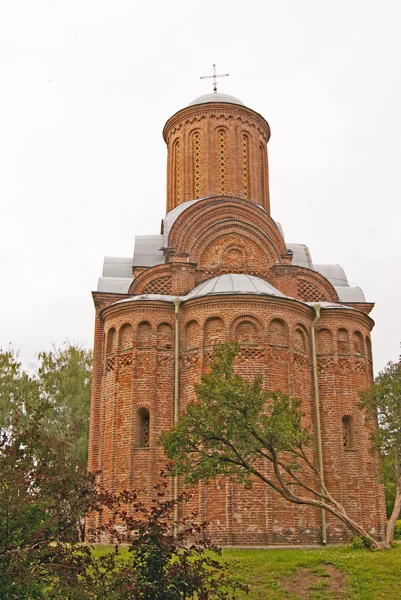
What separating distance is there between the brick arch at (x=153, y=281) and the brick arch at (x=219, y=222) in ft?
2.70

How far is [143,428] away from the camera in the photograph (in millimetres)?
15359

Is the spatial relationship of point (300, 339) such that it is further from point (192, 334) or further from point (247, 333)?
point (192, 334)

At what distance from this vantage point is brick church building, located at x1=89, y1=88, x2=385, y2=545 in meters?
14.5

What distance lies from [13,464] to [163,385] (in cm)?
989

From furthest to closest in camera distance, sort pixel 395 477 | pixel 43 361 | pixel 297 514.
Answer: pixel 43 361 → pixel 297 514 → pixel 395 477

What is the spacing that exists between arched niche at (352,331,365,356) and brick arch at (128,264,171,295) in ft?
16.7

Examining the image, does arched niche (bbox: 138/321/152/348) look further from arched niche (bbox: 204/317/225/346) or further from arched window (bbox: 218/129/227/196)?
arched window (bbox: 218/129/227/196)

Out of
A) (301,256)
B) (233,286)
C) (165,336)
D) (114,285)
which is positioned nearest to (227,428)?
(165,336)

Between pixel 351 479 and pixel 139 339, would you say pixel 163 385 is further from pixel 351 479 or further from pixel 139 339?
pixel 351 479

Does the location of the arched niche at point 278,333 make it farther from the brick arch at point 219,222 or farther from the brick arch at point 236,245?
the brick arch at point 219,222

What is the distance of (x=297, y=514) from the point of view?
46.6 feet

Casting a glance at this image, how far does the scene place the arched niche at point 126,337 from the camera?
15.8 meters

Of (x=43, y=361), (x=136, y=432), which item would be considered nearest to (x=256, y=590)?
(x=136, y=432)

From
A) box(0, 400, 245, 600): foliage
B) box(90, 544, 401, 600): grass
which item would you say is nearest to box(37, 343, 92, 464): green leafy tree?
box(90, 544, 401, 600): grass
